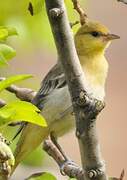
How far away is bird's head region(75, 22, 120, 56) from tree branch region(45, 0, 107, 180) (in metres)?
1.67

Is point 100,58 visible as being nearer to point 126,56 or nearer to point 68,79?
point 68,79

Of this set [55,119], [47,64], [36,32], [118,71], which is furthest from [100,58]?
[118,71]

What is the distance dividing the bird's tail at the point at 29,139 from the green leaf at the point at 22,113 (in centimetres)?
112

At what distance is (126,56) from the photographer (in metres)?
7.50

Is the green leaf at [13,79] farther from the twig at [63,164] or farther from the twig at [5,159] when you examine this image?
the twig at [63,164]

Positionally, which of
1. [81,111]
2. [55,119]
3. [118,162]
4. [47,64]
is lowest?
[118,162]

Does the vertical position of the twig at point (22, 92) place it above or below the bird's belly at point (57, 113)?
above

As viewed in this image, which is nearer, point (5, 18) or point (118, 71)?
point (5, 18)

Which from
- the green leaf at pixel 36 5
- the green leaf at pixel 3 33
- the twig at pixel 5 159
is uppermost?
the green leaf at pixel 36 5

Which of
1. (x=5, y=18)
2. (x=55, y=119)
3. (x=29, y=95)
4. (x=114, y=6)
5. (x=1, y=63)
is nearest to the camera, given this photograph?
(x=1, y=63)

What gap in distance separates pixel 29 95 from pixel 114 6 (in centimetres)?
530

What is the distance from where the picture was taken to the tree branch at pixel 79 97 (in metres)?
1.52

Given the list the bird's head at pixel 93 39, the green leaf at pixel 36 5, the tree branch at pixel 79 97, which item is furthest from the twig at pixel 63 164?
the bird's head at pixel 93 39

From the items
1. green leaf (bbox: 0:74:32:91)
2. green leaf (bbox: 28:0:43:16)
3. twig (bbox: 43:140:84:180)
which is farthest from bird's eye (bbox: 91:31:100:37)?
green leaf (bbox: 0:74:32:91)
